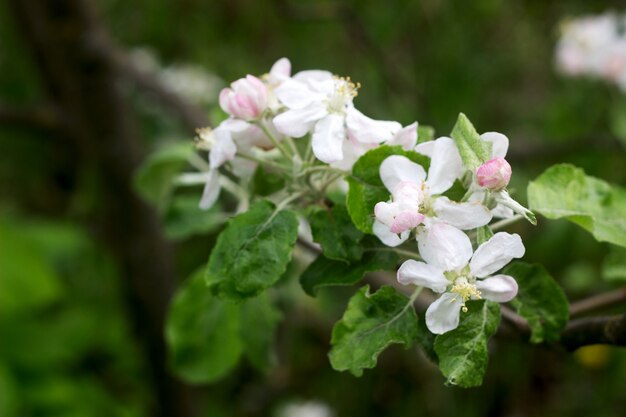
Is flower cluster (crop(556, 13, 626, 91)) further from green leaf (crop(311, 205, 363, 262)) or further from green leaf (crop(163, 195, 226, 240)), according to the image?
green leaf (crop(311, 205, 363, 262))

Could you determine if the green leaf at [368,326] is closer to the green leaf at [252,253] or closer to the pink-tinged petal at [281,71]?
the green leaf at [252,253]

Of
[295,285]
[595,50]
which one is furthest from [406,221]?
[295,285]

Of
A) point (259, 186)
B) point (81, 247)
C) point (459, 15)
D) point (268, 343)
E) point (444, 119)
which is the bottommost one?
point (81, 247)

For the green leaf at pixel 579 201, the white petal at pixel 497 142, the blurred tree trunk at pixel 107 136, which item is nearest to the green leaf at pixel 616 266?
the green leaf at pixel 579 201

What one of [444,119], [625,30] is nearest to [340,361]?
[625,30]

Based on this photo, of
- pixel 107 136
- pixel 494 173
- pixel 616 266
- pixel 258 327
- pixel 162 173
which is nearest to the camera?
pixel 494 173

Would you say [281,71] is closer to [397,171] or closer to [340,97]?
[340,97]

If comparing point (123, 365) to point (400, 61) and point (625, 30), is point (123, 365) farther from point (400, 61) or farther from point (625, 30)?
point (625, 30)
